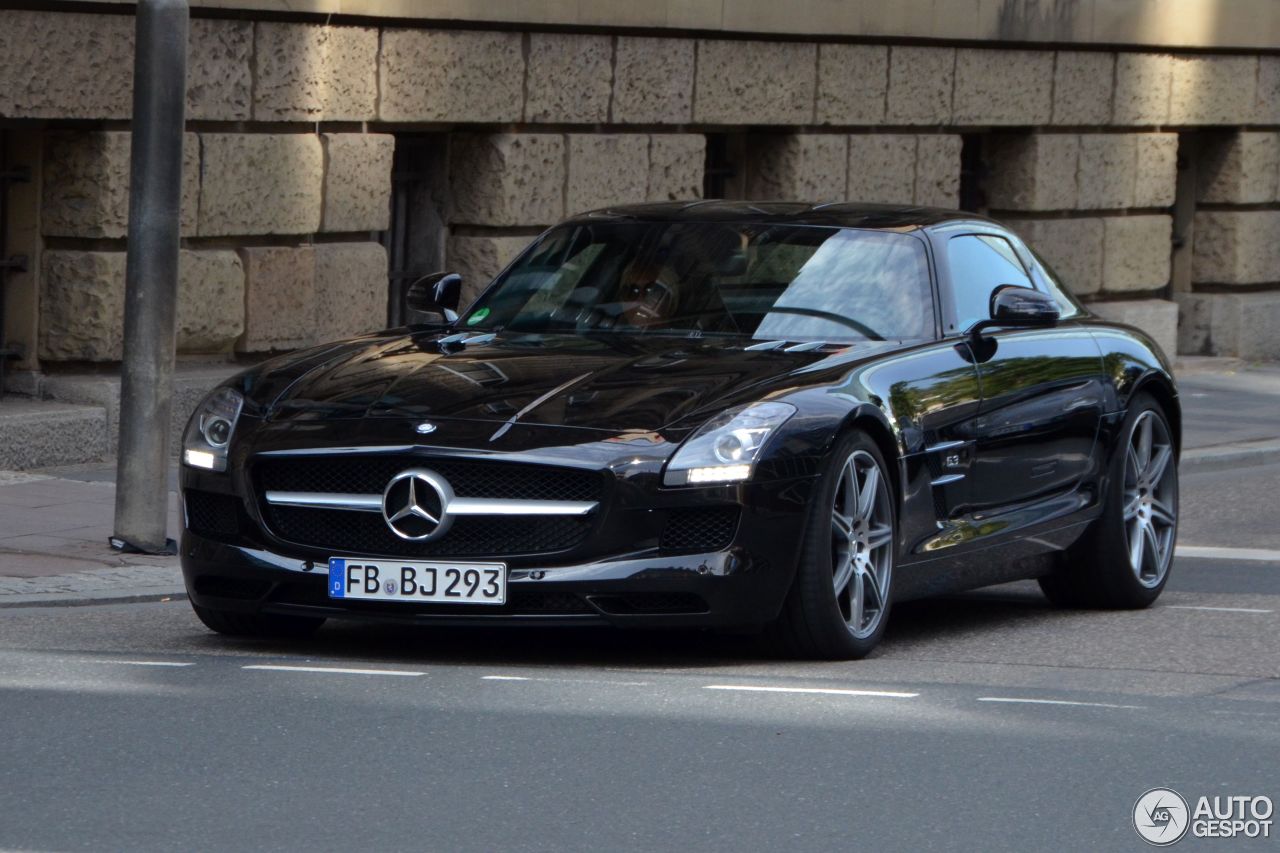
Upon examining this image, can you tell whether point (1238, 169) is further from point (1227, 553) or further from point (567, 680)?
point (567, 680)

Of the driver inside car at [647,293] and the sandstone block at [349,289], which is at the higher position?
the driver inside car at [647,293]

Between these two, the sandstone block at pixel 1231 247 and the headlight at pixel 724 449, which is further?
the sandstone block at pixel 1231 247

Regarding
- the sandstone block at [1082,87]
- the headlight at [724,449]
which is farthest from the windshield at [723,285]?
the sandstone block at [1082,87]

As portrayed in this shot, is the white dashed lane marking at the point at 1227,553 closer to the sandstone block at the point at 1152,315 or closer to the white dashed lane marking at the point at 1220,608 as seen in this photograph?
the white dashed lane marking at the point at 1220,608

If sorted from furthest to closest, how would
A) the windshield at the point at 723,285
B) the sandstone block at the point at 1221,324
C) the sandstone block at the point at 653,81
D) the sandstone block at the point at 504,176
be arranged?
the sandstone block at the point at 1221,324 < the sandstone block at the point at 653,81 < the sandstone block at the point at 504,176 < the windshield at the point at 723,285

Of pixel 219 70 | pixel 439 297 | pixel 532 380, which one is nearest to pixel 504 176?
pixel 219 70

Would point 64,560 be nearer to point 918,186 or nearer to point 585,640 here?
point 585,640

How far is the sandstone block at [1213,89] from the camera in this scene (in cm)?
2117

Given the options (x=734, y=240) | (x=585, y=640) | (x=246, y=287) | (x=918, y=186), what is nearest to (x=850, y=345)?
(x=734, y=240)

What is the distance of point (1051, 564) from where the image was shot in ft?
29.8

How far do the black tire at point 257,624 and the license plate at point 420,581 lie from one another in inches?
22.2

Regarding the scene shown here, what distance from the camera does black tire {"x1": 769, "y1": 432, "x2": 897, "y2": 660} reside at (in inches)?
283

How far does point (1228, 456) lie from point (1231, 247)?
6931mm

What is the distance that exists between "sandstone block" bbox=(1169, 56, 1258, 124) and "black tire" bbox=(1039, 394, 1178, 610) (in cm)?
1224
